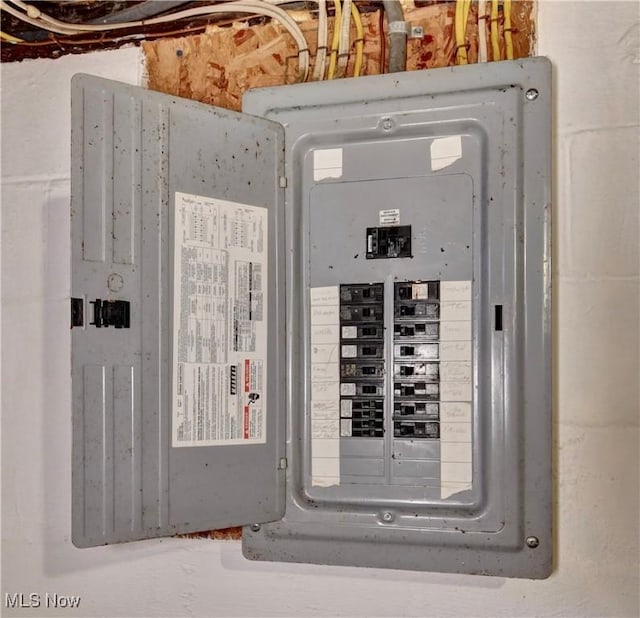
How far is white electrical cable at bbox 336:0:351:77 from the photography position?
1277 mm

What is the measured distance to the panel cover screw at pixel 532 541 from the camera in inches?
44.7

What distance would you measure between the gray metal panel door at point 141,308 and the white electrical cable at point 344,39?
225 mm

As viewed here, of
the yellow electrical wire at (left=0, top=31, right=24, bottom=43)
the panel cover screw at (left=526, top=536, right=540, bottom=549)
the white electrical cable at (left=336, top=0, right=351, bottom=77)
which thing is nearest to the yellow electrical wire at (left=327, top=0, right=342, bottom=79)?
the white electrical cable at (left=336, top=0, right=351, bottom=77)

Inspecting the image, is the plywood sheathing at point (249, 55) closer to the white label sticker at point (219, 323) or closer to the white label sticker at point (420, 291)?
the white label sticker at point (219, 323)

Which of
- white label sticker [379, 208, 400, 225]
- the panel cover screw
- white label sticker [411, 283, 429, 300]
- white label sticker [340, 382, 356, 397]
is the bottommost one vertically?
the panel cover screw

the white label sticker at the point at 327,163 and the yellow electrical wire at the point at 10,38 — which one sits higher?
the yellow electrical wire at the point at 10,38

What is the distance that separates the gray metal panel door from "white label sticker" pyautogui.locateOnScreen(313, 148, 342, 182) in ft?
0.34

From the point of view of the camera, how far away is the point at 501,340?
114cm

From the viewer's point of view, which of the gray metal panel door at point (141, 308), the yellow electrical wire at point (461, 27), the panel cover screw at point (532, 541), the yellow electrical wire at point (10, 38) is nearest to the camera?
the gray metal panel door at point (141, 308)

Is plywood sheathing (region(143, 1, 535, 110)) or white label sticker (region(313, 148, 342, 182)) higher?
plywood sheathing (region(143, 1, 535, 110))

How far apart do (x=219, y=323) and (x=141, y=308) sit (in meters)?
0.14

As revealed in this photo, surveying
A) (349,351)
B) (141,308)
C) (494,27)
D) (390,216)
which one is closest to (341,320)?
(349,351)

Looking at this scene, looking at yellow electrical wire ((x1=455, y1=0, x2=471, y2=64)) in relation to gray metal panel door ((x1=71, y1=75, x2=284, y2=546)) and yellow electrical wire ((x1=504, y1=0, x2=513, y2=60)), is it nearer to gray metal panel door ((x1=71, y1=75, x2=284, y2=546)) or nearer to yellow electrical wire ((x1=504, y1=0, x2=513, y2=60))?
yellow electrical wire ((x1=504, y1=0, x2=513, y2=60))

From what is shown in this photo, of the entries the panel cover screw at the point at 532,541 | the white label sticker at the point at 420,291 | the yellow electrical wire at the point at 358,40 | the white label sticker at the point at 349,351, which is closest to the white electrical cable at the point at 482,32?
the yellow electrical wire at the point at 358,40
